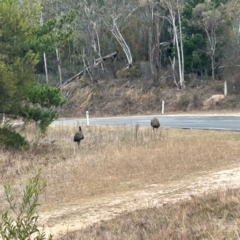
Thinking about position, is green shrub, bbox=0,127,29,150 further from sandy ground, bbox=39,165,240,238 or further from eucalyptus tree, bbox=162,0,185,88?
eucalyptus tree, bbox=162,0,185,88

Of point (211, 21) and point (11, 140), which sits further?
point (211, 21)

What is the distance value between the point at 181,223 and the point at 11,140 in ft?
48.4

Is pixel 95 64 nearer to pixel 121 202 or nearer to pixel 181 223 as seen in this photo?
pixel 121 202

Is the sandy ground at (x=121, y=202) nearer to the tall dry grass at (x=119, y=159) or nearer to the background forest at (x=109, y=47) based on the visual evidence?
the tall dry grass at (x=119, y=159)

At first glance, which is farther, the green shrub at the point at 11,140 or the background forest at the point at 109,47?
the background forest at the point at 109,47

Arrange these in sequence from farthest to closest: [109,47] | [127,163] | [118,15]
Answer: [109,47] < [118,15] < [127,163]

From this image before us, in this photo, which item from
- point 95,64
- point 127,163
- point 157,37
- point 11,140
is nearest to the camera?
point 127,163

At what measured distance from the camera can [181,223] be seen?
8.98 metres

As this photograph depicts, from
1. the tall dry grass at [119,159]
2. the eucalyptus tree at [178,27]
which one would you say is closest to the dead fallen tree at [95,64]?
the eucalyptus tree at [178,27]

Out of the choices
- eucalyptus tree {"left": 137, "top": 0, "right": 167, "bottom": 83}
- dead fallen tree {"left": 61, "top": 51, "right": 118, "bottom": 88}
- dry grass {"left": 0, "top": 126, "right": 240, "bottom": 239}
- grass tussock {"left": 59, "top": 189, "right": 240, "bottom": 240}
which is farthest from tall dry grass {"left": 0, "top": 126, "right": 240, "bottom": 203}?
dead fallen tree {"left": 61, "top": 51, "right": 118, "bottom": 88}

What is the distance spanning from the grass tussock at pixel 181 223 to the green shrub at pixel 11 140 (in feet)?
42.7

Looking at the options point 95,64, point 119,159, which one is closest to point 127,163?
point 119,159

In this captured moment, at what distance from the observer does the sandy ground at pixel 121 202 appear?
1059 centimetres

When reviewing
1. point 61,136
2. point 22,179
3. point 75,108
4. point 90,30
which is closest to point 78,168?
point 22,179
